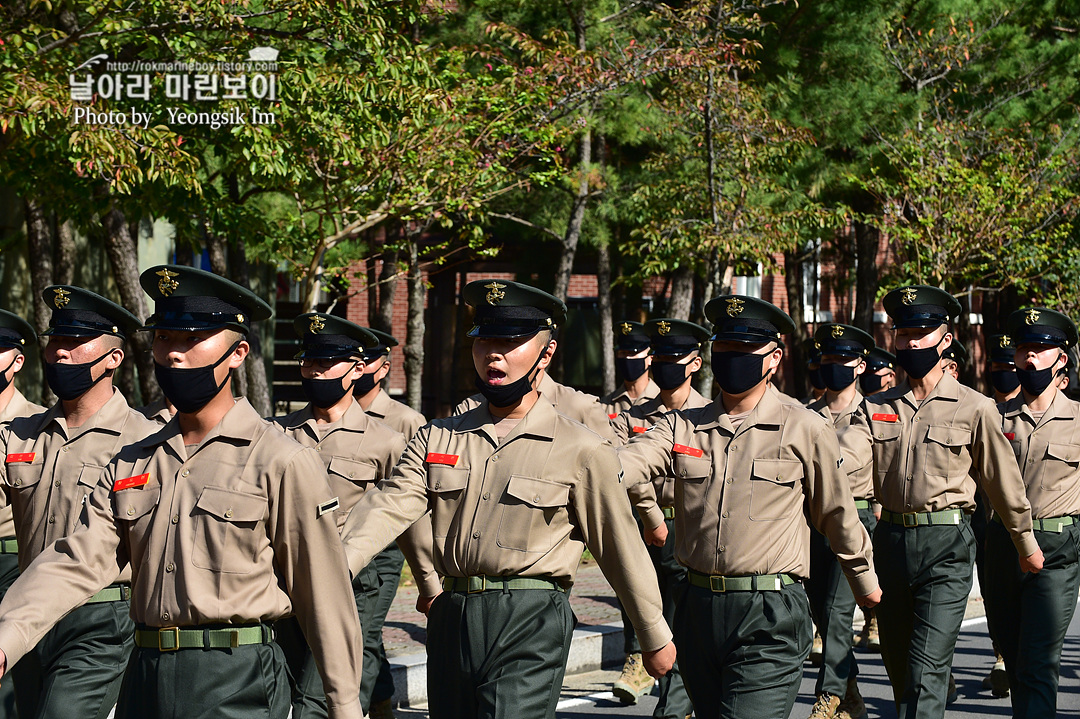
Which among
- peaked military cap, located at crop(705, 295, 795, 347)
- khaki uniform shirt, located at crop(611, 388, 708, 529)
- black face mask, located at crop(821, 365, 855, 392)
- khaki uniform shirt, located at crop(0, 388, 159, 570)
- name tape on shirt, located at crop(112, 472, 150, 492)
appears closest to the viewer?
name tape on shirt, located at crop(112, 472, 150, 492)

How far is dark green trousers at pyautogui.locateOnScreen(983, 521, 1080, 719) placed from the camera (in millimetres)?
7367

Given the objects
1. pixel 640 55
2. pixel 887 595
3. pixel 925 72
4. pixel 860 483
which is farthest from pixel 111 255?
pixel 925 72

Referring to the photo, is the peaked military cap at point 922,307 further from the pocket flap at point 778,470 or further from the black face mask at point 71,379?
the black face mask at point 71,379

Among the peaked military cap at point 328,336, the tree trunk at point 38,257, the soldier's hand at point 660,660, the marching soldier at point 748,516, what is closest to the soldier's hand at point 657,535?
the marching soldier at point 748,516

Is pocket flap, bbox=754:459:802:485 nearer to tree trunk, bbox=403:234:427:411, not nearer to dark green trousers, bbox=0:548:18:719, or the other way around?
dark green trousers, bbox=0:548:18:719

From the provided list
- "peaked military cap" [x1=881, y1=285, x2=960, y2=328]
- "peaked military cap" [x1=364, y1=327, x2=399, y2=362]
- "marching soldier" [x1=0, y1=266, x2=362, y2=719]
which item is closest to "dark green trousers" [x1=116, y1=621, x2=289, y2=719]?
"marching soldier" [x1=0, y1=266, x2=362, y2=719]

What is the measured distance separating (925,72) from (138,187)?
12.0 m

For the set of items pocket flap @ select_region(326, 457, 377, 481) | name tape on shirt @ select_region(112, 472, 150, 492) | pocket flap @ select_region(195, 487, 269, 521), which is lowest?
pocket flap @ select_region(326, 457, 377, 481)

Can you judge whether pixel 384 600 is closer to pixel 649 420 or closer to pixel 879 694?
pixel 649 420

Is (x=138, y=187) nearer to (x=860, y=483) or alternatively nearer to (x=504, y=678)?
(x=860, y=483)

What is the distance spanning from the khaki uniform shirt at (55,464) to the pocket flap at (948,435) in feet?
13.8

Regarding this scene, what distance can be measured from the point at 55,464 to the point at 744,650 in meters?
2.96

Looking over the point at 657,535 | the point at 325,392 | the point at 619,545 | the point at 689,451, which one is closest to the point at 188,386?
the point at 619,545

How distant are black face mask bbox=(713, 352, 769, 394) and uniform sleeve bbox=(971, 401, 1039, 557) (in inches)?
76.6
